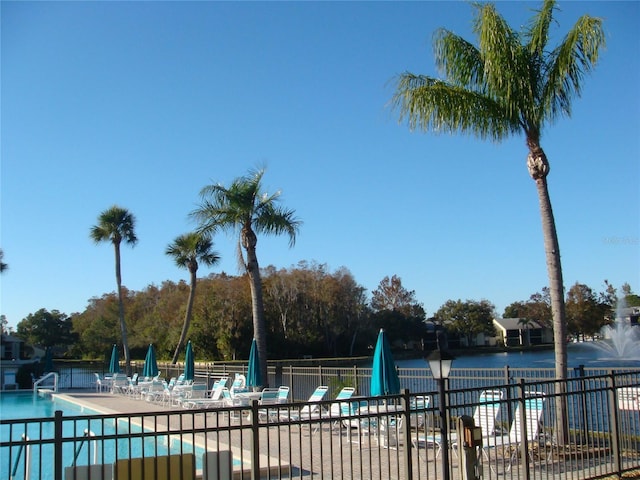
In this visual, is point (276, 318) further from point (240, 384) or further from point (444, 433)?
point (444, 433)

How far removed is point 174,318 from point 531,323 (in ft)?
192

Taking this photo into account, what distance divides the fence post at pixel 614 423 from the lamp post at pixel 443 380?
3.12 metres

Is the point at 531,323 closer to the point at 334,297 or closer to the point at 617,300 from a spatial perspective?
the point at 617,300

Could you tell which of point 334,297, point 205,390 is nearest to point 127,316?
point 334,297

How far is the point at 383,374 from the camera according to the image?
12773 mm

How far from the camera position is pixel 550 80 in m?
12.3

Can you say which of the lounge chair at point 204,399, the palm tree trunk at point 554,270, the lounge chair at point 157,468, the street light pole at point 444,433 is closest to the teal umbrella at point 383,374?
the palm tree trunk at point 554,270

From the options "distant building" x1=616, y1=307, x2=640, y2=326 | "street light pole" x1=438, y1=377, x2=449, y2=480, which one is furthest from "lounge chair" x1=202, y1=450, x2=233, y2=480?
"distant building" x1=616, y1=307, x2=640, y2=326

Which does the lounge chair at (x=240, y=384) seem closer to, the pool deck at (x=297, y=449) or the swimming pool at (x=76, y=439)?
the pool deck at (x=297, y=449)

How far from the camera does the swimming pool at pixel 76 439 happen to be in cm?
557

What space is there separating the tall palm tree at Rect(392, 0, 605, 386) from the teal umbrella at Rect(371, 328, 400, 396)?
3139 millimetres

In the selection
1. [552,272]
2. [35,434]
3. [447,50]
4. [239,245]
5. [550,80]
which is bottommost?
[35,434]

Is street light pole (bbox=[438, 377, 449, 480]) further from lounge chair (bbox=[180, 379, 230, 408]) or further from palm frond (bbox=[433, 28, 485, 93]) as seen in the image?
lounge chair (bbox=[180, 379, 230, 408])

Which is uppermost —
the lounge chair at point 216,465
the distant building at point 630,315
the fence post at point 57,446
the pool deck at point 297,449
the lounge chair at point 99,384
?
the distant building at point 630,315
